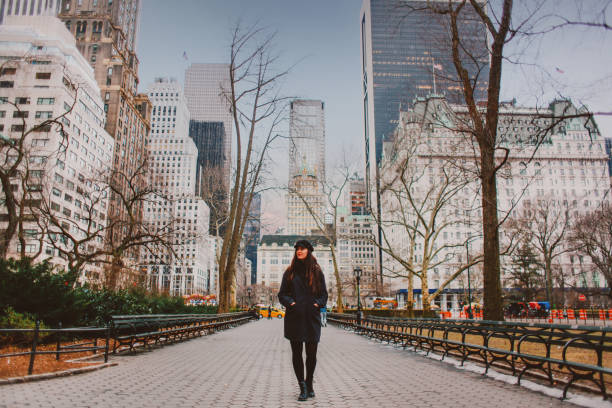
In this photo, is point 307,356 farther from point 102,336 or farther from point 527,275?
point 527,275

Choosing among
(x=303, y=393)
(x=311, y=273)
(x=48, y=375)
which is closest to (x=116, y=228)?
(x=48, y=375)

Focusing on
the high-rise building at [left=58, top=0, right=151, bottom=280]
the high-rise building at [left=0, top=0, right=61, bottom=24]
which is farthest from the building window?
the high-rise building at [left=0, top=0, right=61, bottom=24]

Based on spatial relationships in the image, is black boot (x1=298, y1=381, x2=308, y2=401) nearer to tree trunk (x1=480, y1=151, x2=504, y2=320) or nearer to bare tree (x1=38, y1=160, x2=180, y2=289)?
tree trunk (x1=480, y1=151, x2=504, y2=320)

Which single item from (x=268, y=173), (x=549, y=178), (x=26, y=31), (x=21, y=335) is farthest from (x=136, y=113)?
(x=21, y=335)

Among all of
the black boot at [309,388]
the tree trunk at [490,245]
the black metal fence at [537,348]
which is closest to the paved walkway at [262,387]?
the black boot at [309,388]

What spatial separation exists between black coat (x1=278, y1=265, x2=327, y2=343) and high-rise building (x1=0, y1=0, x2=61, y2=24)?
124923mm

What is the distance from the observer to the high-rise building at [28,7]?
10669cm

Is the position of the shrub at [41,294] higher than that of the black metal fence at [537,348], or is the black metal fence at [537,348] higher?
the shrub at [41,294]

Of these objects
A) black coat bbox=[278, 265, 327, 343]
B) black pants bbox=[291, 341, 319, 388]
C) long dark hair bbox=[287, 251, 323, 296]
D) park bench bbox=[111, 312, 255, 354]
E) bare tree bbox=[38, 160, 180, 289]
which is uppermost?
bare tree bbox=[38, 160, 180, 289]

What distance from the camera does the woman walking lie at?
5.66 m

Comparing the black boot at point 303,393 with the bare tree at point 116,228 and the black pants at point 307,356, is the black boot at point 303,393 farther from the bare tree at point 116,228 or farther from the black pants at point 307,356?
the bare tree at point 116,228

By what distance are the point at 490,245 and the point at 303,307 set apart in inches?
359

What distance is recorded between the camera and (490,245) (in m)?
13.0

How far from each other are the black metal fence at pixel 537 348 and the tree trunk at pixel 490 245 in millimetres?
985
